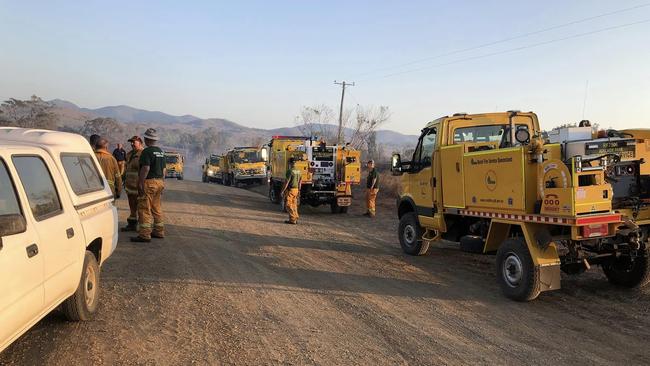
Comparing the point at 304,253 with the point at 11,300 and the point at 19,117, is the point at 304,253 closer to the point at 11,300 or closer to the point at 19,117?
the point at 11,300

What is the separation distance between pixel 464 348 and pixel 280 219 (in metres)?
10.3

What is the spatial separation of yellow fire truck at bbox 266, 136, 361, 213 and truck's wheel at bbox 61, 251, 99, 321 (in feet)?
37.9

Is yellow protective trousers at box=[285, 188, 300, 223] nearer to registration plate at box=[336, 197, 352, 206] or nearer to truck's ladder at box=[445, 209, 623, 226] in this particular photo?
registration plate at box=[336, 197, 352, 206]

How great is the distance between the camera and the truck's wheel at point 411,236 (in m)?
8.89

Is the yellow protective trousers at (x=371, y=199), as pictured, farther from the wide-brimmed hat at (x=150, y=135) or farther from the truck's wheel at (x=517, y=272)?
the truck's wheel at (x=517, y=272)

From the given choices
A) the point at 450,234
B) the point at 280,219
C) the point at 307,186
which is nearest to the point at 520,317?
the point at 450,234

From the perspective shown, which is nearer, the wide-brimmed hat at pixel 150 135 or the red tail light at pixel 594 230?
the red tail light at pixel 594 230

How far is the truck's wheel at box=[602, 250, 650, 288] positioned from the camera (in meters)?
6.32

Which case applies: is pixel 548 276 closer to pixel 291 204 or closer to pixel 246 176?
pixel 291 204

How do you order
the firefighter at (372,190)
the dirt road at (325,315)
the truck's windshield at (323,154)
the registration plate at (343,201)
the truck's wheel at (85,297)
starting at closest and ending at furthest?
the dirt road at (325,315), the truck's wheel at (85,297), the firefighter at (372,190), the registration plate at (343,201), the truck's windshield at (323,154)

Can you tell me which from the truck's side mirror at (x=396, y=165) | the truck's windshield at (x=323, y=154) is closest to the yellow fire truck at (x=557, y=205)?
the truck's side mirror at (x=396, y=165)

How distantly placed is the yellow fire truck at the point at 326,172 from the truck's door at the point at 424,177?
729cm

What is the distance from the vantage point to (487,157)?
671cm

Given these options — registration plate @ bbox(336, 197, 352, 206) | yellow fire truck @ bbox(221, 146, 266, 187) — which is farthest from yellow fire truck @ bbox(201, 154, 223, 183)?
registration plate @ bbox(336, 197, 352, 206)
